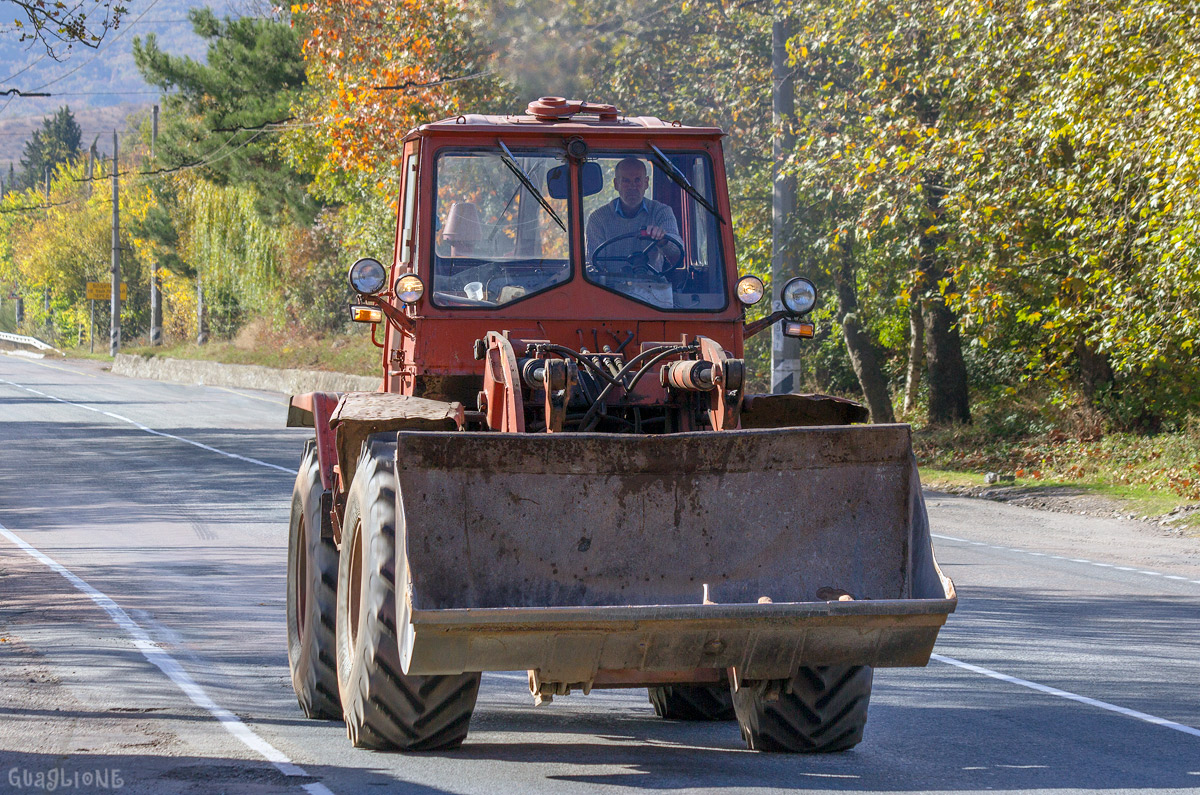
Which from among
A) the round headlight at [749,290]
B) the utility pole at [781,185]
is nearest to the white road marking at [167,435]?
the utility pole at [781,185]

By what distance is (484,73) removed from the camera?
87.6 feet

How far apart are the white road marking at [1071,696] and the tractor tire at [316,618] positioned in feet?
9.11

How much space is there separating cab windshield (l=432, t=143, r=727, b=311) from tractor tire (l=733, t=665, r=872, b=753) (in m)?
2.02

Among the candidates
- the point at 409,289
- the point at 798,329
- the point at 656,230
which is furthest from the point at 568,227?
the point at 798,329

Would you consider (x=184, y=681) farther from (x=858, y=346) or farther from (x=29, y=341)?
(x=29, y=341)

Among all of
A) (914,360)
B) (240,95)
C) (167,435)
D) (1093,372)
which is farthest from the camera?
(240,95)

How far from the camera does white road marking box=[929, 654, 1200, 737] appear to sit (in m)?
6.71

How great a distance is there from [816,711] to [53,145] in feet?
451

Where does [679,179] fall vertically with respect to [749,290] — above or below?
above

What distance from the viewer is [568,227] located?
7137mm

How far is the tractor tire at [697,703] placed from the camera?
279 inches

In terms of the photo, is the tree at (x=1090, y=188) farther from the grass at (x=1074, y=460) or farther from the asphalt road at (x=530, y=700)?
the asphalt road at (x=530, y=700)

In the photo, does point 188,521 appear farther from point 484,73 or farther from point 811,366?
point 811,366

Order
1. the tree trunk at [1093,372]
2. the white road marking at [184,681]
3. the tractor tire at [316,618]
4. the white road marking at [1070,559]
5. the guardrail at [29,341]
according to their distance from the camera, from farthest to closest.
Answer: the guardrail at [29,341] → the tree trunk at [1093,372] → the white road marking at [1070,559] → the tractor tire at [316,618] → the white road marking at [184,681]
